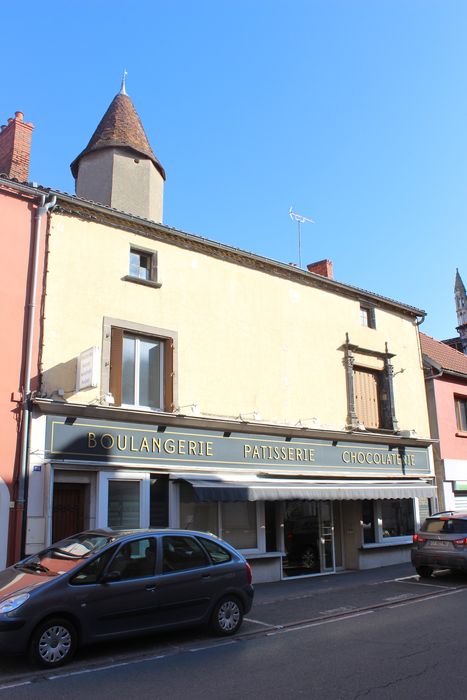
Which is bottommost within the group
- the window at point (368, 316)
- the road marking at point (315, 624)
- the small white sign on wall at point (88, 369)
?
the road marking at point (315, 624)

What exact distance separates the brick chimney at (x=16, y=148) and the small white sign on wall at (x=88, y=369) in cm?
500

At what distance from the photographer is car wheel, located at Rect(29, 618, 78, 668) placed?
6.70m

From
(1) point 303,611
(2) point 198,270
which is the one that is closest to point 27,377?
(2) point 198,270

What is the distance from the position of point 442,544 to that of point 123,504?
718 centimetres

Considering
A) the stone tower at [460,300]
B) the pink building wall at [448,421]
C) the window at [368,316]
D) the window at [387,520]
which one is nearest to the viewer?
the window at [387,520]

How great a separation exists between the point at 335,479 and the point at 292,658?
9166mm

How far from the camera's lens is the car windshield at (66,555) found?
7.54 m

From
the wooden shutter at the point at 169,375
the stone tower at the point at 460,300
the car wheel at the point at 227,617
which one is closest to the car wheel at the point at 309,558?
the wooden shutter at the point at 169,375

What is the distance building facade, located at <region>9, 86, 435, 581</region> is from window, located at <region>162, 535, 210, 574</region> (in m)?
3.71

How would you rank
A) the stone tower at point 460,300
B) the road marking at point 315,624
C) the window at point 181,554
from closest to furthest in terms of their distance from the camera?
the window at point 181,554 → the road marking at point 315,624 → the stone tower at point 460,300

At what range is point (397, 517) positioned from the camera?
18.3 m

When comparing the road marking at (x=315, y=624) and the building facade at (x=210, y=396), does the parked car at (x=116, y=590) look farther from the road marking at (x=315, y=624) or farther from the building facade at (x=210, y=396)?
the building facade at (x=210, y=396)

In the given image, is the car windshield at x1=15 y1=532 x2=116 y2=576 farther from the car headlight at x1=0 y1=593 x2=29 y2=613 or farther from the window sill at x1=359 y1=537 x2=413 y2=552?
the window sill at x1=359 y1=537 x2=413 y2=552

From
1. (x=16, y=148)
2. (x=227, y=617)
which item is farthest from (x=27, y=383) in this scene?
(x=16, y=148)
